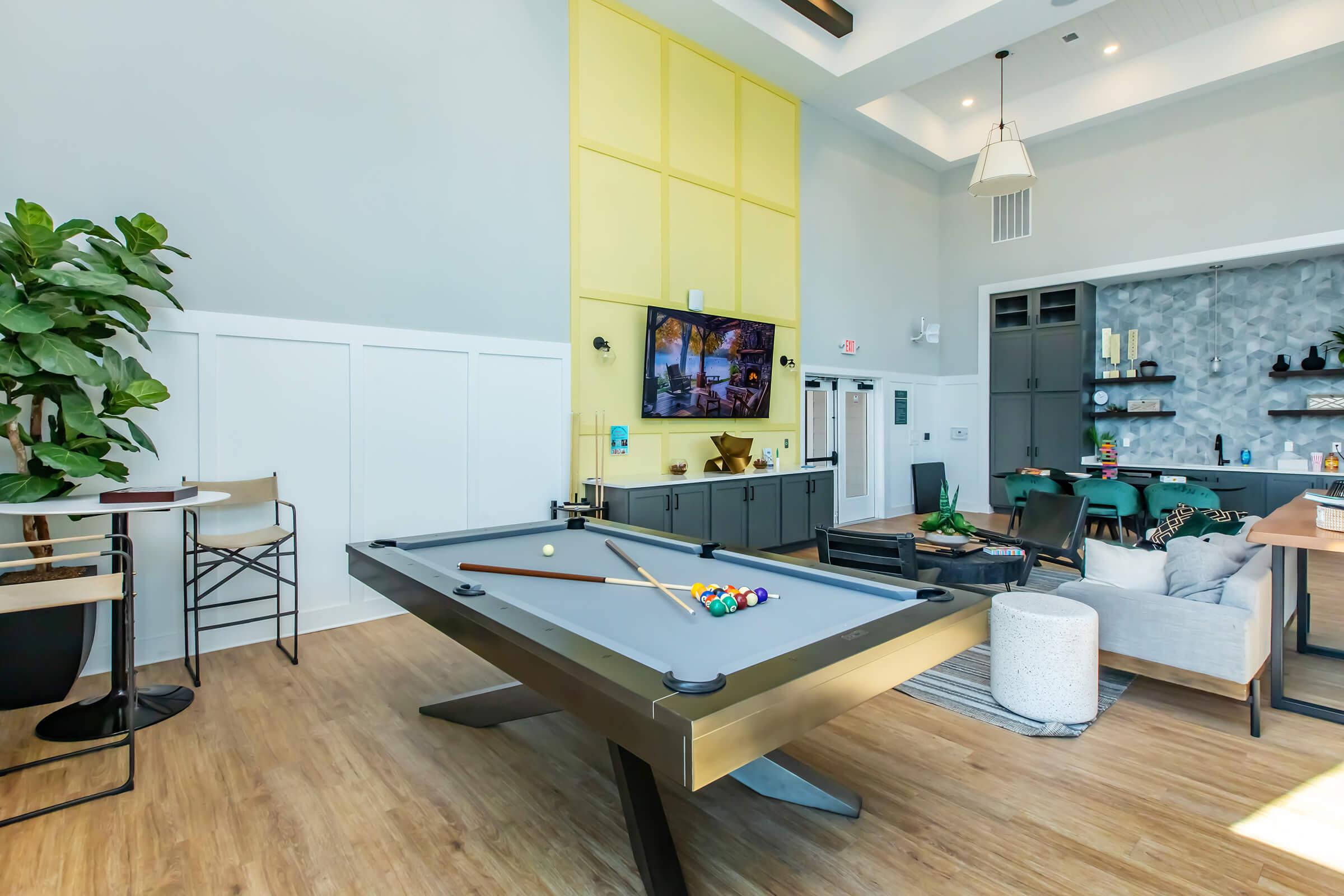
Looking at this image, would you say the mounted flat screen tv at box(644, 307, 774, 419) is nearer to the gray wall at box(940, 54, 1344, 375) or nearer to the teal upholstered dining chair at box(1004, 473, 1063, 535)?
the teal upholstered dining chair at box(1004, 473, 1063, 535)

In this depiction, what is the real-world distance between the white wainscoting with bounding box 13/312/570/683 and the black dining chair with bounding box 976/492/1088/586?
349cm

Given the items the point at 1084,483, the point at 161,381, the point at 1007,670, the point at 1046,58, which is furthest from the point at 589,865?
the point at 1046,58

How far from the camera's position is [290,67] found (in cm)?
416

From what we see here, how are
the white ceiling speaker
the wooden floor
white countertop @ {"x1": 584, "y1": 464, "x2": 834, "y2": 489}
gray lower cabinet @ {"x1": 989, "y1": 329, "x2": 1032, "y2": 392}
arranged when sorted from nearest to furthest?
1. the wooden floor
2. white countertop @ {"x1": 584, "y1": 464, "x2": 834, "y2": 489}
3. gray lower cabinet @ {"x1": 989, "y1": 329, "x2": 1032, "y2": 392}
4. the white ceiling speaker

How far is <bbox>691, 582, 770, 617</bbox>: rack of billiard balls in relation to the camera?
1.95 m

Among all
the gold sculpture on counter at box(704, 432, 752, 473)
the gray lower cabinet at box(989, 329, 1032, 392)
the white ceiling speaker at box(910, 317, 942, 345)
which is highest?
the white ceiling speaker at box(910, 317, 942, 345)

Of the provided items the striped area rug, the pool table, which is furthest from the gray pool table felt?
the striped area rug

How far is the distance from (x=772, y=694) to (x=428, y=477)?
4055mm

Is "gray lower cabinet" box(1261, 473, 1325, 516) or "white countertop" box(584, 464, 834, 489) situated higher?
"white countertop" box(584, 464, 834, 489)

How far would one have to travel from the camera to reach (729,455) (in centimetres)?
655

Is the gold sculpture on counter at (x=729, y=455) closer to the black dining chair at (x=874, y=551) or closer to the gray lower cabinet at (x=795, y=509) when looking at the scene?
the gray lower cabinet at (x=795, y=509)

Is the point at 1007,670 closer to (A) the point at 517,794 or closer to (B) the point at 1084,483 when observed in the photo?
(A) the point at 517,794

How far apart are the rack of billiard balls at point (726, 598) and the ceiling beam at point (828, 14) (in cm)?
589

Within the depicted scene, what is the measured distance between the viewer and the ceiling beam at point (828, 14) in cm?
603
